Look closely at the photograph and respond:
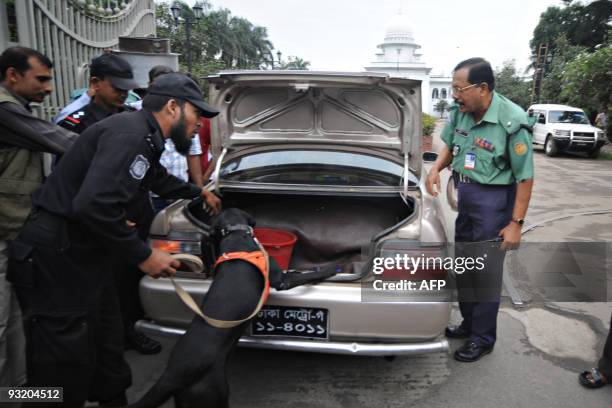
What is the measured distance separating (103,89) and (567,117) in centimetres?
1840

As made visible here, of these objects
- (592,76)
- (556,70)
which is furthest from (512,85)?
(592,76)

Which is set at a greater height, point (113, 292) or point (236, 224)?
point (236, 224)

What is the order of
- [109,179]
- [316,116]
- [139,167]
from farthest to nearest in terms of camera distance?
[316,116] < [139,167] < [109,179]

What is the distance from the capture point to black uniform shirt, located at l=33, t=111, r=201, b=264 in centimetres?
177

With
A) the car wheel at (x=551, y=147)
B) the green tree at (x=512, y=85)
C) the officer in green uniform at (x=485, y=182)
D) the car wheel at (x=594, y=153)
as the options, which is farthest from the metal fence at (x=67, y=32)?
the green tree at (x=512, y=85)

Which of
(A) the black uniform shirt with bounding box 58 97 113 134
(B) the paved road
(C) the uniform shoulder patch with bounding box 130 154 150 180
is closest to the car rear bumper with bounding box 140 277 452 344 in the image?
Answer: (B) the paved road

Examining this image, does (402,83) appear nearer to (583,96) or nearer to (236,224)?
(236,224)

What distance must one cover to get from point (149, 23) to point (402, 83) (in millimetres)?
5872

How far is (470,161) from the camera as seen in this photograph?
306 cm

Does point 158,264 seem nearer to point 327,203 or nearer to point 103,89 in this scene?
point 103,89

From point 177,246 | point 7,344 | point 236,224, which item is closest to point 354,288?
point 236,224

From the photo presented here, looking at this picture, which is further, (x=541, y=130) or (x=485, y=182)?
(x=541, y=130)

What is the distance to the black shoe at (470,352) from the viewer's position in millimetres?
3068

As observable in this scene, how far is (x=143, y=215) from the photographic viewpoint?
225 centimetres
